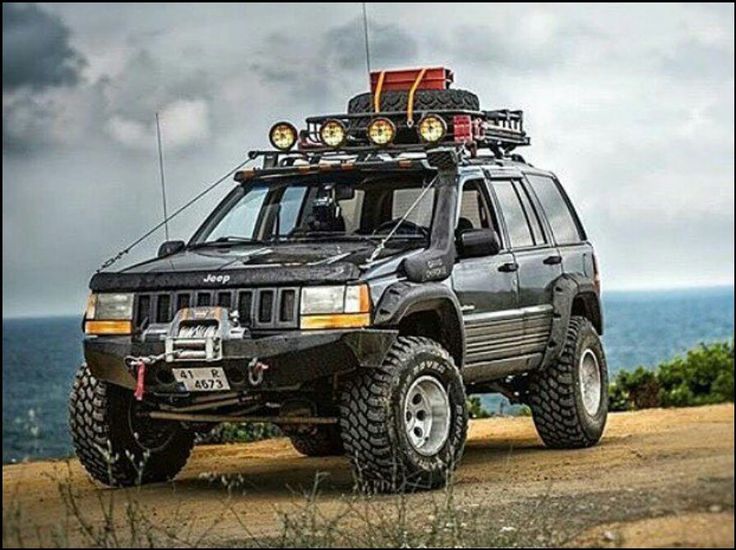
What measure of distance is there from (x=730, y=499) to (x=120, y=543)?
2.48 m

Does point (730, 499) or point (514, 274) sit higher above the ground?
point (514, 274)

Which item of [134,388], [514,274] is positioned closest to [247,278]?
[134,388]

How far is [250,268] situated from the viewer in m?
11.5

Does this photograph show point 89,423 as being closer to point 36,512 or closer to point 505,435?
point 36,512

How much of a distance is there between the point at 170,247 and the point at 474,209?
1.87 meters

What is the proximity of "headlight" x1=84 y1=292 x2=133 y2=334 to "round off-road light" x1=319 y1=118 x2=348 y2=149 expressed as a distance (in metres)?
1.95

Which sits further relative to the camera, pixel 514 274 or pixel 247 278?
pixel 514 274

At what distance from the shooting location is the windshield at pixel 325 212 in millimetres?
12516

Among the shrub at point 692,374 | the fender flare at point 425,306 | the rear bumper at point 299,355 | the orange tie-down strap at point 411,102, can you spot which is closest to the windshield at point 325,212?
the fender flare at point 425,306

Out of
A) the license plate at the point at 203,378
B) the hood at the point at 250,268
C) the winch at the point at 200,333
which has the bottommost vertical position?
the license plate at the point at 203,378

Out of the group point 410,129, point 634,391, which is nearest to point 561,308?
point 410,129

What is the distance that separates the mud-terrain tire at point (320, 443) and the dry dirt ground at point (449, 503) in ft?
0.69

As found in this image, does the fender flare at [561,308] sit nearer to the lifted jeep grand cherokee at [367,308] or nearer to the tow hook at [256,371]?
the lifted jeep grand cherokee at [367,308]

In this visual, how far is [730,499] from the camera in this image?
8414 millimetres
